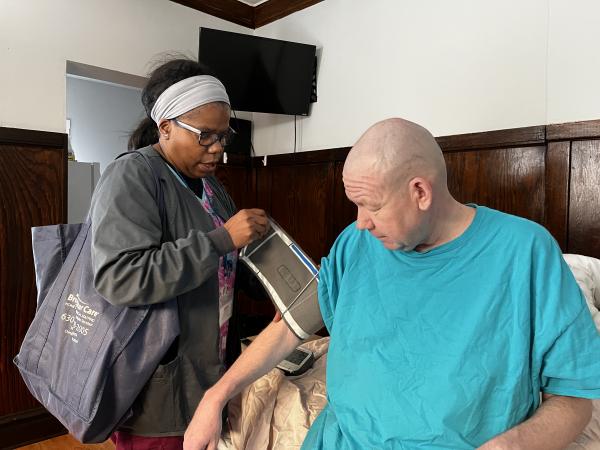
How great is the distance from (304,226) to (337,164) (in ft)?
1.57

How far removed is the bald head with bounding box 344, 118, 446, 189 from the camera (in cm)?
80

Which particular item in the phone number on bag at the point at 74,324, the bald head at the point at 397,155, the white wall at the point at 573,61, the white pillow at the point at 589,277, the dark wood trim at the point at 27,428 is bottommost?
the dark wood trim at the point at 27,428

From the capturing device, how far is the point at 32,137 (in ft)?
7.39

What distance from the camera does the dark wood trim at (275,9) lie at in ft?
9.39

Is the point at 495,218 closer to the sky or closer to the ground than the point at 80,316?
closer to the sky

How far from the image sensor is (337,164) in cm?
266

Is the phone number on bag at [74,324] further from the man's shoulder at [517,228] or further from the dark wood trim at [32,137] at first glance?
the dark wood trim at [32,137]

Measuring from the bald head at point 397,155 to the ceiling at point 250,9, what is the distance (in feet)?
7.49

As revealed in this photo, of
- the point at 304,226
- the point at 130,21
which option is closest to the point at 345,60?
the point at 304,226

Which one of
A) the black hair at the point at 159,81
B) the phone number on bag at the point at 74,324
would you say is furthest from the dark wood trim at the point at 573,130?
the phone number on bag at the point at 74,324

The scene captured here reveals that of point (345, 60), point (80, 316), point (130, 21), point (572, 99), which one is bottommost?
point (80, 316)

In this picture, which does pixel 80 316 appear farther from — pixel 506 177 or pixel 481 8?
pixel 481 8

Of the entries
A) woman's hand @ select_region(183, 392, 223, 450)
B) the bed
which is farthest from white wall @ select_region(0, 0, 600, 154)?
woman's hand @ select_region(183, 392, 223, 450)

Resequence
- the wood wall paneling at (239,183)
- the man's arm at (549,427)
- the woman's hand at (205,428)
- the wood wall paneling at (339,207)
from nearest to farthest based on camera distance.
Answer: the man's arm at (549,427) < the woman's hand at (205,428) < the wood wall paneling at (339,207) < the wood wall paneling at (239,183)
